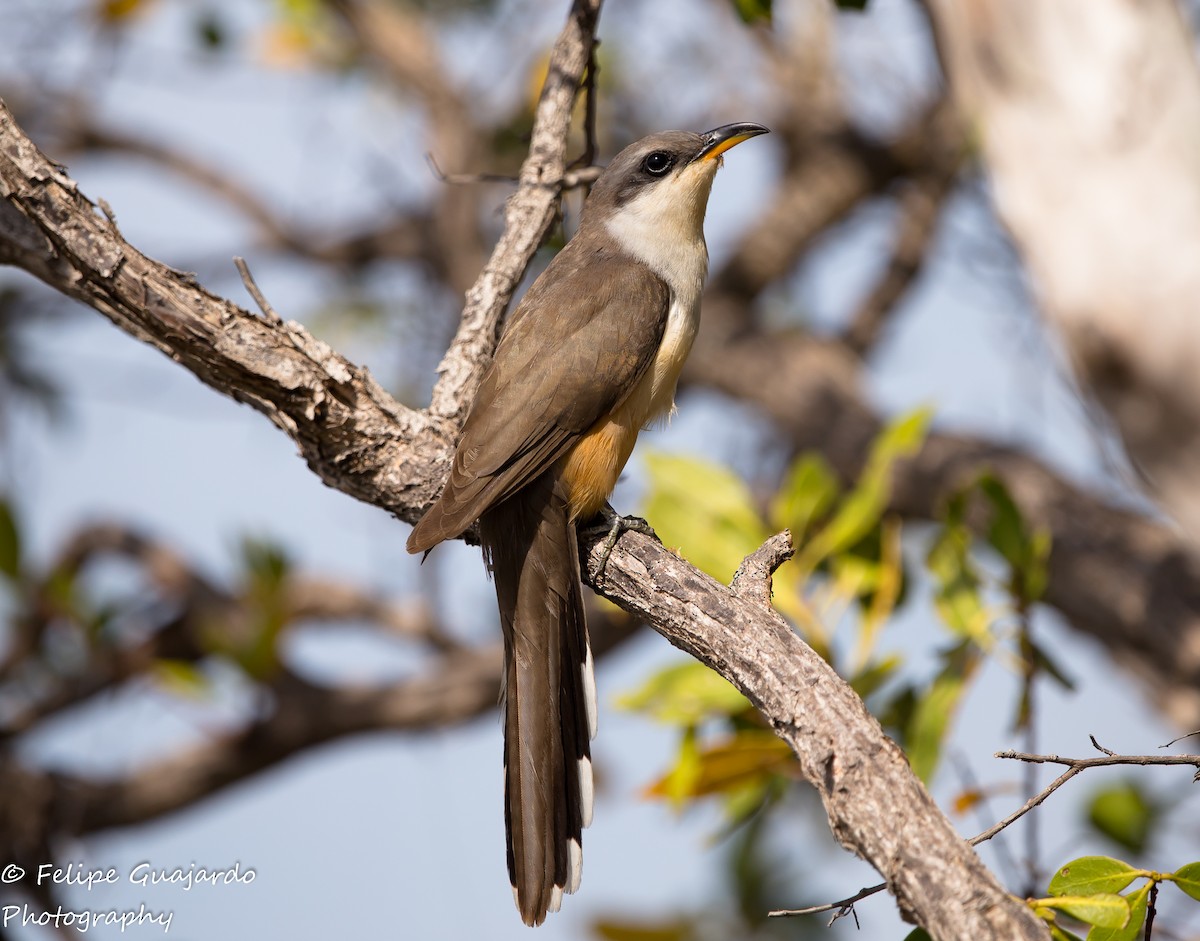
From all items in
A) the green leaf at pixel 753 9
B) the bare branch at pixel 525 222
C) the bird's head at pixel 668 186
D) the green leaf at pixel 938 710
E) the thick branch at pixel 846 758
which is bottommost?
the thick branch at pixel 846 758

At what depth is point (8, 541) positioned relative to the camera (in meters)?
6.03

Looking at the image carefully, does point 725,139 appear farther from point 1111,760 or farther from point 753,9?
point 1111,760

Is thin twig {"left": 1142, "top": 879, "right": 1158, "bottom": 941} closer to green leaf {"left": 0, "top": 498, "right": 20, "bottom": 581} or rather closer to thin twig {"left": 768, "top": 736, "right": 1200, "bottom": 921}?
thin twig {"left": 768, "top": 736, "right": 1200, "bottom": 921}

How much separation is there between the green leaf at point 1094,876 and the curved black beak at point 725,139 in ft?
9.62

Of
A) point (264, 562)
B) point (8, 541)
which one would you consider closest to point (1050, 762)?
point (264, 562)

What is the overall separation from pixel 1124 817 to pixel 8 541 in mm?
5154

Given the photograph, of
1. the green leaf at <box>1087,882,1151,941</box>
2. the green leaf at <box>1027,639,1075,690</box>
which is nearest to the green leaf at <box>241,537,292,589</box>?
the green leaf at <box>1027,639,1075,690</box>

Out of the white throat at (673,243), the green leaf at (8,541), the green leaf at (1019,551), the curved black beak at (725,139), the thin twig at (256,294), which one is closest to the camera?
the thin twig at (256,294)

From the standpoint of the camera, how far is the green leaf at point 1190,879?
2.30m

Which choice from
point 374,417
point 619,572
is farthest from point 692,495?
point 374,417

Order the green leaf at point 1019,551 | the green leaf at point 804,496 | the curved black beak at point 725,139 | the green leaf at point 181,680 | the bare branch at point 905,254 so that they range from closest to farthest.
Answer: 1. the green leaf at point 1019,551
2. the green leaf at point 804,496
3. the curved black beak at point 725,139
4. the green leaf at point 181,680
5. the bare branch at point 905,254

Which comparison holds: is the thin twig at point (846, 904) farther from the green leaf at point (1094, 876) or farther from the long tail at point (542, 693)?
the long tail at point (542, 693)

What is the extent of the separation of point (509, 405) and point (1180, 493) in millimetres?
1972

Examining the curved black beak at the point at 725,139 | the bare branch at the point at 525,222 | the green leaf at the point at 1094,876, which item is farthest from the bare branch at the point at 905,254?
the green leaf at the point at 1094,876
